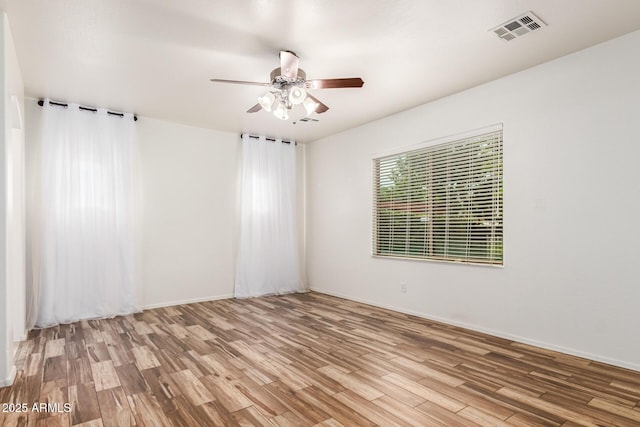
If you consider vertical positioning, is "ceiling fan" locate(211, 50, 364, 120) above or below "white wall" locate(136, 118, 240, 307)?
above

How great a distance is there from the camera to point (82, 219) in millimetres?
4508

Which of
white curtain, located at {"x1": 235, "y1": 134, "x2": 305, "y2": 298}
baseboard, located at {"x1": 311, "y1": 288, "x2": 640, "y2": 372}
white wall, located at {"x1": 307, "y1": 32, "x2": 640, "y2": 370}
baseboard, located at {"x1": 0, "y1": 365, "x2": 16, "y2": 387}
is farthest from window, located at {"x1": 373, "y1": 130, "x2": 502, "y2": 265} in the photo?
baseboard, located at {"x1": 0, "y1": 365, "x2": 16, "y2": 387}

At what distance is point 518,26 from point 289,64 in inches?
72.0

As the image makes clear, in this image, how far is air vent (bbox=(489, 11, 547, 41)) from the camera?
105 inches

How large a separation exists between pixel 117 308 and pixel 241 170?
2.73m

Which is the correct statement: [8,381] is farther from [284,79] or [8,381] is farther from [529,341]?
[529,341]

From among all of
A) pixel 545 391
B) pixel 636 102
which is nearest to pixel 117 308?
pixel 545 391

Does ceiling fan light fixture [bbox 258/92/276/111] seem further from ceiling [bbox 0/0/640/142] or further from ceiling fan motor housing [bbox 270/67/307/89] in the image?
ceiling [bbox 0/0/640/142]

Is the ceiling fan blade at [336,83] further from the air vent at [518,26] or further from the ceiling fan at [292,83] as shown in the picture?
the air vent at [518,26]

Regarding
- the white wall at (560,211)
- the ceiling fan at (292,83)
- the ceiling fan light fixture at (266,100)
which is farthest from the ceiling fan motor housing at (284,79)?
the white wall at (560,211)

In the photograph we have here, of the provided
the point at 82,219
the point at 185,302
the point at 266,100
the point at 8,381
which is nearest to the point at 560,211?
the point at 266,100

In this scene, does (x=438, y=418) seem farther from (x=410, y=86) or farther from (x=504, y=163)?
(x=410, y=86)

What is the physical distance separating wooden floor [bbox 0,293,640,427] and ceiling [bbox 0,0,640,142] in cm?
273

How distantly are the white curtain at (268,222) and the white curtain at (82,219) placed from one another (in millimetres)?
1691
